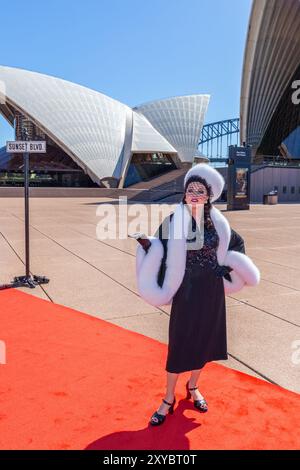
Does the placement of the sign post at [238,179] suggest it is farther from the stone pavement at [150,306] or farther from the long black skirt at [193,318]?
the long black skirt at [193,318]

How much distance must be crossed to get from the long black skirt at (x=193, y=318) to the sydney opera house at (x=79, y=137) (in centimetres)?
3940

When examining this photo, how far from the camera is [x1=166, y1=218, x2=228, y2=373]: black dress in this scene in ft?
8.08

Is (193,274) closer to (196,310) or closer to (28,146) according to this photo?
(196,310)

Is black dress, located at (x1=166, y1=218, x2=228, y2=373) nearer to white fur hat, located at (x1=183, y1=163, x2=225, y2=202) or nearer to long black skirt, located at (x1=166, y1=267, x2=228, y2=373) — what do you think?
long black skirt, located at (x1=166, y1=267, x2=228, y2=373)

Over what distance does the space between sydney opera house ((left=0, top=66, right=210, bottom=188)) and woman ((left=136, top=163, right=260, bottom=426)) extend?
39.2 m

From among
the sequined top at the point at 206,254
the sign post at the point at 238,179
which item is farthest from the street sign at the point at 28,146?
the sign post at the point at 238,179

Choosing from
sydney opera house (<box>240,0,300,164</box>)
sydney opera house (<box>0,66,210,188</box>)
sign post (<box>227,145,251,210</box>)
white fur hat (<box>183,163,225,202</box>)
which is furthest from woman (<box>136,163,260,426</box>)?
sydney opera house (<box>0,66,210,188</box>)

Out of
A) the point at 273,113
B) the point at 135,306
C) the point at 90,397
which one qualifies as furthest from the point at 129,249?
the point at 273,113

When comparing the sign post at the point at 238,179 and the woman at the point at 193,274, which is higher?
the sign post at the point at 238,179

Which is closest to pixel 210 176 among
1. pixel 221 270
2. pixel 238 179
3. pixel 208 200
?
pixel 208 200

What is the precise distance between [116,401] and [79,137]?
41.9m

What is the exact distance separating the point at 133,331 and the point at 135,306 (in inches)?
32.6

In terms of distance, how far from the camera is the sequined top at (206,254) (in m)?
2.50

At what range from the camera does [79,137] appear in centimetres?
4209
